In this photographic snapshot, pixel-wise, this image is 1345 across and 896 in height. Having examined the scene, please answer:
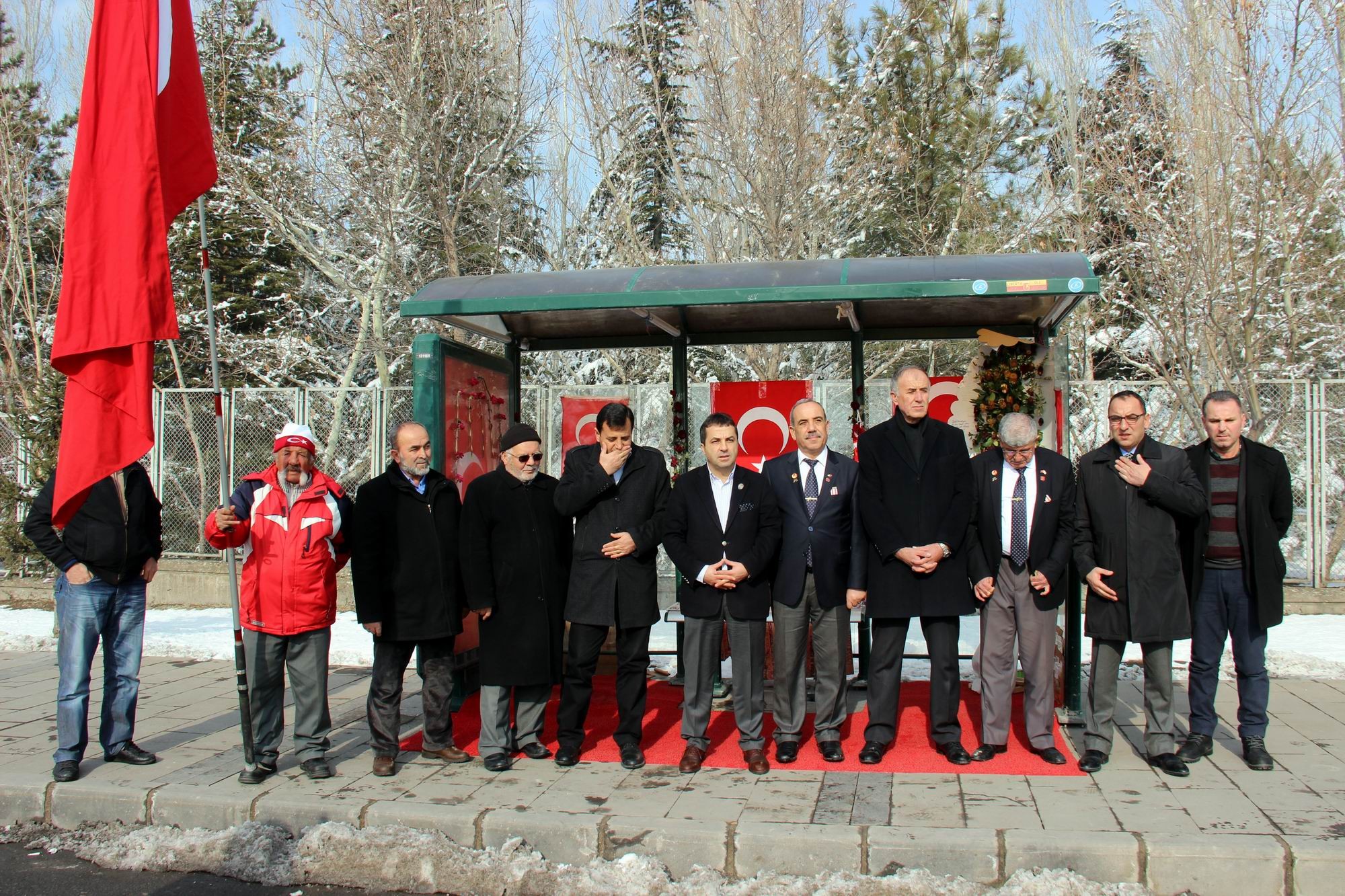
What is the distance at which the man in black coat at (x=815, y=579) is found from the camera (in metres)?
5.46

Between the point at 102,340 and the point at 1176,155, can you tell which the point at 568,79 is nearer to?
the point at 1176,155

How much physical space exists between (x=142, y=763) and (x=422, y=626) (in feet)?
5.90

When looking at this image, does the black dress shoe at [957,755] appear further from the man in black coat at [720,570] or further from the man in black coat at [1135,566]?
the man in black coat at [720,570]

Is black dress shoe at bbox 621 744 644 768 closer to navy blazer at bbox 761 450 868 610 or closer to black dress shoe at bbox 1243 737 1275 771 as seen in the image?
navy blazer at bbox 761 450 868 610

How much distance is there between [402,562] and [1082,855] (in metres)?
3.60

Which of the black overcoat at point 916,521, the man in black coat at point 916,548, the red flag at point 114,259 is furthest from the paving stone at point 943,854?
the red flag at point 114,259

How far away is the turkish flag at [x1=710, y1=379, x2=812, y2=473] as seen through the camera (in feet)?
26.4

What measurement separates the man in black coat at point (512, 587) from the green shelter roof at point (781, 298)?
1.19 meters

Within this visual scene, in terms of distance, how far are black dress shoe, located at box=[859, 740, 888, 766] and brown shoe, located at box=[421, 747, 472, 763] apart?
85.4 inches

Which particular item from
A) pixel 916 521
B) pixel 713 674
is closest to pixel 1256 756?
pixel 916 521

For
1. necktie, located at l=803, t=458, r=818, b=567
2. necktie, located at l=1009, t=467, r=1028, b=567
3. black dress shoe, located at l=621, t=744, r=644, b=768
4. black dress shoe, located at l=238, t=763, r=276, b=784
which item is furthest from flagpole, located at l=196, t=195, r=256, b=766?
necktie, located at l=1009, t=467, r=1028, b=567

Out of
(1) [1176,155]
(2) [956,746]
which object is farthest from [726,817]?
(1) [1176,155]

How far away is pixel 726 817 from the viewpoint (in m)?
4.52

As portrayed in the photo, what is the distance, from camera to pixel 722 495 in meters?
5.45
